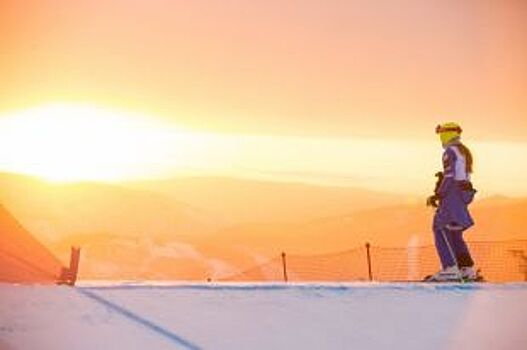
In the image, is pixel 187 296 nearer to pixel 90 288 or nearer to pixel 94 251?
pixel 90 288

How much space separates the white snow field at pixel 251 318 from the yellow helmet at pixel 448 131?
2.55m

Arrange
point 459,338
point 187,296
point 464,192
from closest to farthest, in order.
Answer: point 459,338, point 187,296, point 464,192

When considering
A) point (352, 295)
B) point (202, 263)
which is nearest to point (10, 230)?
point (352, 295)

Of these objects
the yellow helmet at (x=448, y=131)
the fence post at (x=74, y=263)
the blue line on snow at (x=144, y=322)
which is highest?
the yellow helmet at (x=448, y=131)

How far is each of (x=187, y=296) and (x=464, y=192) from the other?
3.83 m

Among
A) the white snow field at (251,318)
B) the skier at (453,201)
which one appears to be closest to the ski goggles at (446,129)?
the skier at (453,201)

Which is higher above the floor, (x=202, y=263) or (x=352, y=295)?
(x=202, y=263)

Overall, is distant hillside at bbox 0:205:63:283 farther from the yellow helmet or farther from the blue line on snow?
the yellow helmet

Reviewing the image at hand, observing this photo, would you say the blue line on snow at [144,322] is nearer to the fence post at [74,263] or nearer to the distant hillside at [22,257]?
the fence post at [74,263]

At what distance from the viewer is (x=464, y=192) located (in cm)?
738

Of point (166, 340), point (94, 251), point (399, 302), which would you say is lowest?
point (166, 340)

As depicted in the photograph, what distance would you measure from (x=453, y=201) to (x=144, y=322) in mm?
4447

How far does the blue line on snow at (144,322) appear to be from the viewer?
352 cm

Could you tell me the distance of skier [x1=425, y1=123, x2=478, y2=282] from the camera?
727cm
